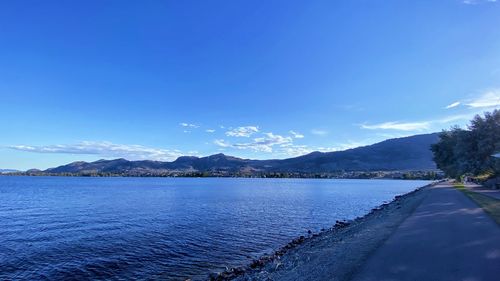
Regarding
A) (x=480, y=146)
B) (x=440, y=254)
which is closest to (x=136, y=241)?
(x=440, y=254)

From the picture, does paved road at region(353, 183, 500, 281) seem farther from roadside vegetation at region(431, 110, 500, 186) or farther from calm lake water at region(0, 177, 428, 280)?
roadside vegetation at region(431, 110, 500, 186)

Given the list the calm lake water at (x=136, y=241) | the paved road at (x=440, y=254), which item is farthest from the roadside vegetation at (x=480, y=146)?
the paved road at (x=440, y=254)

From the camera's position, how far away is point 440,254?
1201 cm

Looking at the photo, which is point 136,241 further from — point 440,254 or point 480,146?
point 480,146

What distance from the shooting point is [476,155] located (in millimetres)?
52844

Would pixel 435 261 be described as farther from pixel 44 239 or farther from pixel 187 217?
pixel 187 217

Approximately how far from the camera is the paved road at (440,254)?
9.77 metres

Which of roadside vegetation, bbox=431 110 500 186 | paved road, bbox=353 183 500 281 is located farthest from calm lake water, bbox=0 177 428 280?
roadside vegetation, bbox=431 110 500 186

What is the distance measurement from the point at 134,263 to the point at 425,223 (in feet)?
53.0

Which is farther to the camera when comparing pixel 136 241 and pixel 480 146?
pixel 480 146

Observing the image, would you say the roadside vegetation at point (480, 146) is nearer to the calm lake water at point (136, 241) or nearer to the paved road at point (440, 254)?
the calm lake water at point (136, 241)

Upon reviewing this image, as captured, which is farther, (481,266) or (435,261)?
(435,261)

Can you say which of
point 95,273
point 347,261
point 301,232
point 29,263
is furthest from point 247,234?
point 347,261

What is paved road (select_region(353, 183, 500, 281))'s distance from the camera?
9.77 m
